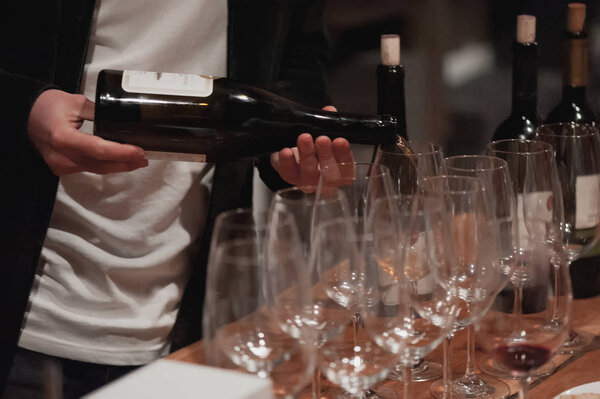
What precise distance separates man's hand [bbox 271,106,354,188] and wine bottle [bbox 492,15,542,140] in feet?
1.12

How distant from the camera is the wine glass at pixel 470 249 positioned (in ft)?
2.75

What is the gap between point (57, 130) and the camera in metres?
Answer: 1.08

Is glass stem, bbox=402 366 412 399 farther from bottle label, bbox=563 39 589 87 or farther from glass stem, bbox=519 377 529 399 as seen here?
bottle label, bbox=563 39 589 87

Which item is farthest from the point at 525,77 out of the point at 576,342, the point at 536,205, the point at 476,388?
the point at 476,388

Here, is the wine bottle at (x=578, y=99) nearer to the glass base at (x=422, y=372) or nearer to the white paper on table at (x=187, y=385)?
the glass base at (x=422, y=372)

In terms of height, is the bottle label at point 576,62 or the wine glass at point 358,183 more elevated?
the bottle label at point 576,62

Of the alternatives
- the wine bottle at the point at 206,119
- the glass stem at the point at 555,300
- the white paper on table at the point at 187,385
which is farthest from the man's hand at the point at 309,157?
the white paper on table at the point at 187,385

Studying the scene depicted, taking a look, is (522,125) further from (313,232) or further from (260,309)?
(260,309)

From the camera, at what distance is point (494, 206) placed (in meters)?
0.90

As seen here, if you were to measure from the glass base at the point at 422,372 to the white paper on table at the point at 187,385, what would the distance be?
17.0 inches

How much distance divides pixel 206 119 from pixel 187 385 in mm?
630

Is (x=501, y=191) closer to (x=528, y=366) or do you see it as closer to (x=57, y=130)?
(x=528, y=366)

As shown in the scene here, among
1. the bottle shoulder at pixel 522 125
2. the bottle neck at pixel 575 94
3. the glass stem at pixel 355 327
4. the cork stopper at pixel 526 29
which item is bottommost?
the glass stem at pixel 355 327

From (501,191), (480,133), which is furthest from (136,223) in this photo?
(480,133)
